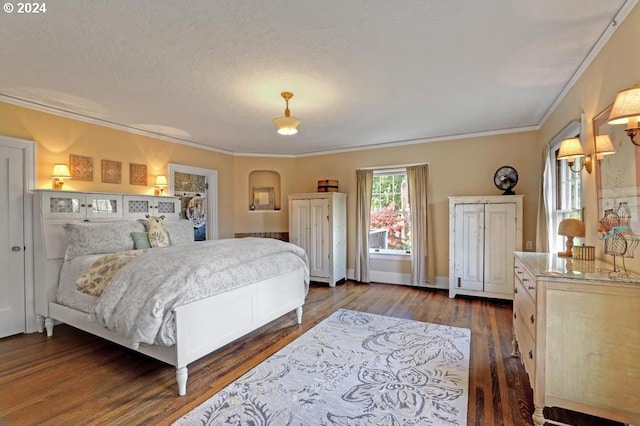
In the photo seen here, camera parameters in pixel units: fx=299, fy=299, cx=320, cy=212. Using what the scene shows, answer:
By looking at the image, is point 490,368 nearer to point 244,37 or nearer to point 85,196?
point 244,37

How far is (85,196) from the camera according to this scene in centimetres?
358

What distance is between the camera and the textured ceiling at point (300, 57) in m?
1.86

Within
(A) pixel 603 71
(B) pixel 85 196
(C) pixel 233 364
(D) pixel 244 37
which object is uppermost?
(D) pixel 244 37

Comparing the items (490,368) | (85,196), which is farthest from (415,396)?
(85,196)

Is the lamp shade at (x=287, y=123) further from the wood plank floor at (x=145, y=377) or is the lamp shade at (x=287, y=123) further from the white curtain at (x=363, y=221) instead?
the white curtain at (x=363, y=221)

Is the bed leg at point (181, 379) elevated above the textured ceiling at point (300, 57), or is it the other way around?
the textured ceiling at point (300, 57)

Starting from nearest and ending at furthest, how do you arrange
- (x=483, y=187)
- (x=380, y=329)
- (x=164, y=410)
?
1. (x=164, y=410)
2. (x=380, y=329)
3. (x=483, y=187)

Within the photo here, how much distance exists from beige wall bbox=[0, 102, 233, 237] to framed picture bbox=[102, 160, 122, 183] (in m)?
0.05

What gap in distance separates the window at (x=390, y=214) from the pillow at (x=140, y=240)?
3.68 meters

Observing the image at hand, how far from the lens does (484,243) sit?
14.3 ft

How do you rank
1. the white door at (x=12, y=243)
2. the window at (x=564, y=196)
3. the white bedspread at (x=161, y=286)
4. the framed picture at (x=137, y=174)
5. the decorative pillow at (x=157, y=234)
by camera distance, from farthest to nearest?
the framed picture at (x=137, y=174) < the decorative pillow at (x=157, y=234) < the white door at (x=12, y=243) < the window at (x=564, y=196) < the white bedspread at (x=161, y=286)

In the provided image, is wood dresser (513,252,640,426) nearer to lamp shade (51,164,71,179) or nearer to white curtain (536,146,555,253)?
white curtain (536,146,555,253)

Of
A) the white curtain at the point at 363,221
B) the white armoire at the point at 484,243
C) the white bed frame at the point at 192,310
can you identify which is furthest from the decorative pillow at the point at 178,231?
the white armoire at the point at 484,243

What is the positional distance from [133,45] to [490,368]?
381 cm
